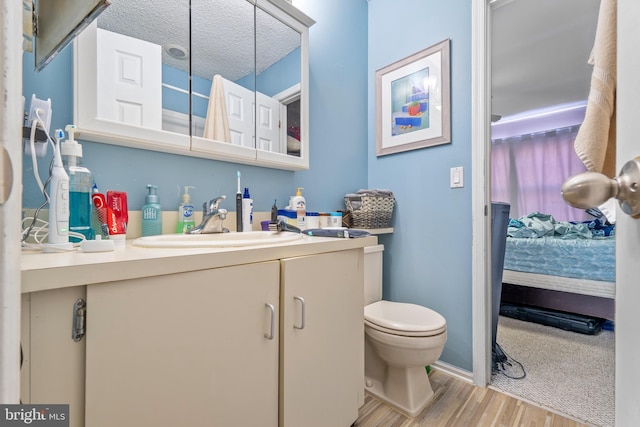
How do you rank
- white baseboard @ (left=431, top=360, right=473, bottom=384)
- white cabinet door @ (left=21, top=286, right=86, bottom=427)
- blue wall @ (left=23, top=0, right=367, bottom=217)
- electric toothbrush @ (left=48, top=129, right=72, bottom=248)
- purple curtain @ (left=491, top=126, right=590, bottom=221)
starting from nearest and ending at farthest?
white cabinet door @ (left=21, top=286, right=86, bottom=427) < electric toothbrush @ (left=48, top=129, right=72, bottom=248) < blue wall @ (left=23, top=0, right=367, bottom=217) < white baseboard @ (left=431, top=360, right=473, bottom=384) < purple curtain @ (left=491, top=126, right=590, bottom=221)

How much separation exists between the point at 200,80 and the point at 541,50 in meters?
3.02

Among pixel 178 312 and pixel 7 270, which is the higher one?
pixel 7 270

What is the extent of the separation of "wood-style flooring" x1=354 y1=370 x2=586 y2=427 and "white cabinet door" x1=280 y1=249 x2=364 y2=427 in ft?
0.82

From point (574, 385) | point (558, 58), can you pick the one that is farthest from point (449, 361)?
point (558, 58)

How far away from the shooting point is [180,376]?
2.07 feet

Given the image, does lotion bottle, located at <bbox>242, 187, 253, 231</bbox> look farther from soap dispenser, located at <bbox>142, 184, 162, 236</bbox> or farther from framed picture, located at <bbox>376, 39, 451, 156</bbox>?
A: framed picture, located at <bbox>376, 39, 451, 156</bbox>

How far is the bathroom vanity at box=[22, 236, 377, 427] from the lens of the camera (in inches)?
19.7

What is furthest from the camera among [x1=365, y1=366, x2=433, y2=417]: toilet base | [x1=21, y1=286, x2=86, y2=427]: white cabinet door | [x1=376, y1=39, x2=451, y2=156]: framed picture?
[x1=376, y1=39, x2=451, y2=156]: framed picture

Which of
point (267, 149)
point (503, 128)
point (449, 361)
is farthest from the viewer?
point (503, 128)

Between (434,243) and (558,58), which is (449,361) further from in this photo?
(558,58)

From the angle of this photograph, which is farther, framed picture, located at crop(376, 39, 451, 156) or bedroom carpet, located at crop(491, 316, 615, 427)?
framed picture, located at crop(376, 39, 451, 156)

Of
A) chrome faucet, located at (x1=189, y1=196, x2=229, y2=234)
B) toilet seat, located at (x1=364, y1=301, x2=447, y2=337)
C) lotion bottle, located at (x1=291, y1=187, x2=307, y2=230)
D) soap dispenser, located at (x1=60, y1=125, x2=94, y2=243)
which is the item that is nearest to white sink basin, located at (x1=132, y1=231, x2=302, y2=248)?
chrome faucet, located at (x1=189, y1=196, x2=229, y2=234)

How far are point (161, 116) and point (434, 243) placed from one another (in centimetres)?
150

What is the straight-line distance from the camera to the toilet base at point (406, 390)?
129 centimetres
